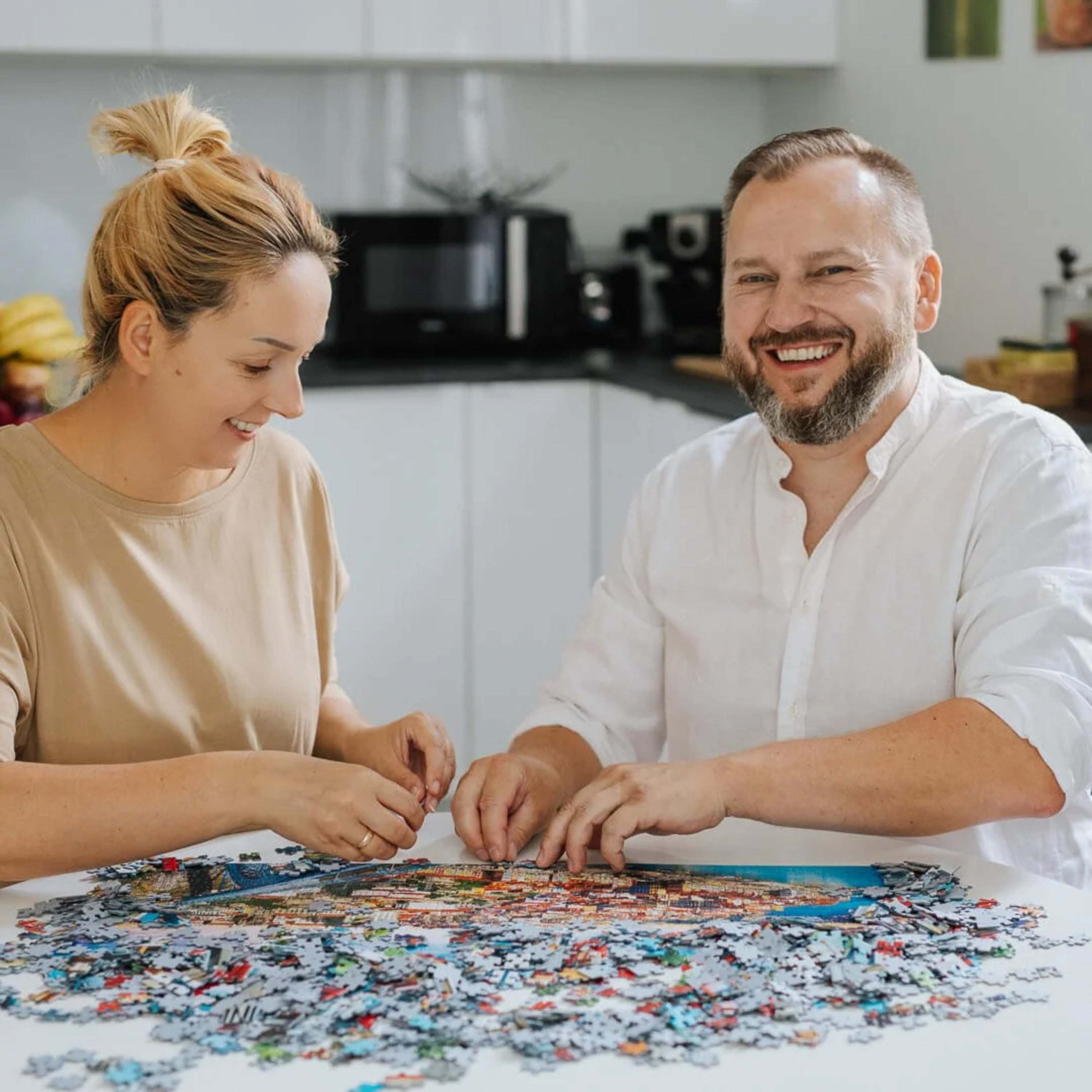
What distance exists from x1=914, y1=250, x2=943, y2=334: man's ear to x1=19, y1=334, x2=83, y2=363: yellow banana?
1848 millimetres

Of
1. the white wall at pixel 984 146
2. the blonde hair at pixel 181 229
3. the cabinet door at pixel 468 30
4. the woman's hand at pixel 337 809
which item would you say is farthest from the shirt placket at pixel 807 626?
the cabinet door at pixel 468 30

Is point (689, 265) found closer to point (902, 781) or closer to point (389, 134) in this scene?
point (389, 134)

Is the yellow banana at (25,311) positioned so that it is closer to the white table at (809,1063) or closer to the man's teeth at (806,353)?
the man's teeth at (806,353)

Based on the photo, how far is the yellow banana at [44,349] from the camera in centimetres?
333

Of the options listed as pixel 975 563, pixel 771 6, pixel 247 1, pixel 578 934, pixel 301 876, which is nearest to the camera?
pixel 578 934

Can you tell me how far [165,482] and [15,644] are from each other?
0.84 feet

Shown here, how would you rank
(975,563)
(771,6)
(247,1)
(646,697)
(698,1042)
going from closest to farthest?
(698,1042)
(975,563)
(646,697)
(247,1)
(771,6)

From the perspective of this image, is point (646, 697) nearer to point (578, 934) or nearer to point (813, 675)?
point (813, 675)

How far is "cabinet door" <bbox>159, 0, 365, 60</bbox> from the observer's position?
394 centimetres

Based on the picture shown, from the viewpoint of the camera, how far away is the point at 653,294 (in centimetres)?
479

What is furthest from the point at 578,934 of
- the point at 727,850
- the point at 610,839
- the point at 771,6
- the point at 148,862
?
the point at 771,6

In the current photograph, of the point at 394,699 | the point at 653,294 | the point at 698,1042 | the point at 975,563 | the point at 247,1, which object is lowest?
the point at 394,699

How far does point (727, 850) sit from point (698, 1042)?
47 cm

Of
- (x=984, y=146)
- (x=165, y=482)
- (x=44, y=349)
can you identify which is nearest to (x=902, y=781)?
(x=165, y=482)
